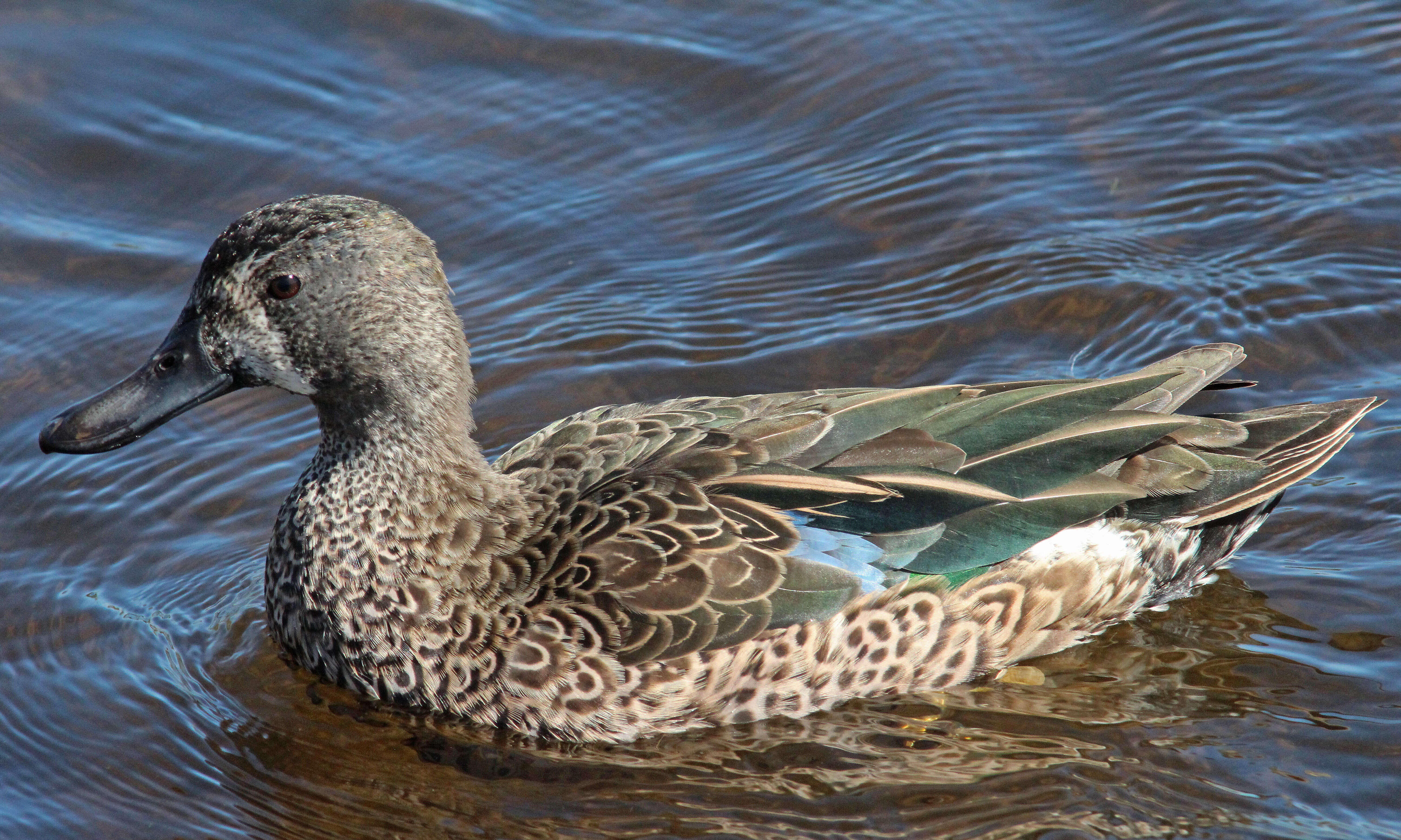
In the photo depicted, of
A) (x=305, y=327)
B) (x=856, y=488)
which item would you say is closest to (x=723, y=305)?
(x=856, y=488)

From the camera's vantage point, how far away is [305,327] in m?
5.81

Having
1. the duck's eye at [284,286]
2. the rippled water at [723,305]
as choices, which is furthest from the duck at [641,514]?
the rippled water at [723,305]

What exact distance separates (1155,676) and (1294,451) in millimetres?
1036

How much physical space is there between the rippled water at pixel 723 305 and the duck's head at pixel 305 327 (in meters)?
1.14

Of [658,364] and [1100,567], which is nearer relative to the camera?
[1100,567]

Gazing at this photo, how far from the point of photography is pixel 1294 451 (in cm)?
627

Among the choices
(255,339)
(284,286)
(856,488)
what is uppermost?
(284,286)

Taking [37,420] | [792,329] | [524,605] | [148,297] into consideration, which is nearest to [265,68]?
[148,297]

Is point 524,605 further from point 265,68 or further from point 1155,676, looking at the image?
point 265,68

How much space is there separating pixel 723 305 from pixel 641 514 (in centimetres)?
287

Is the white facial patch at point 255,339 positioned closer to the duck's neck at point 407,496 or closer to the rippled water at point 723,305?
the duck's neck at point 407,496

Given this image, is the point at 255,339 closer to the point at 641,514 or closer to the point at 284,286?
the point at 284,286

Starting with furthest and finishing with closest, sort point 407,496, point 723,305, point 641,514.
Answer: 1. point 723,305
2. point 407,496
3. point 641,514

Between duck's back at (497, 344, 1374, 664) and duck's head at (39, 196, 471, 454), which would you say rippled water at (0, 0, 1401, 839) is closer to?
duck's back at (497, 344, 1374, 664)
